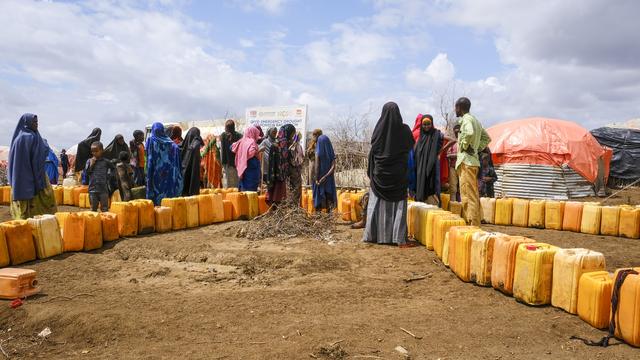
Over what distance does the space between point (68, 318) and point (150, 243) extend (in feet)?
9.55

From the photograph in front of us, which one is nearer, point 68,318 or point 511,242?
point 68,318

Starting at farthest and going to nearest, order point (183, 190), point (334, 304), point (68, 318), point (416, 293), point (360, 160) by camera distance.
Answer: point (360, 160) < point (183, 190) < point (416, 293) < point (334, 304) < point (68, 318)

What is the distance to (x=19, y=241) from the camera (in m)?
5.46

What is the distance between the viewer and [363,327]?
358 centimetres

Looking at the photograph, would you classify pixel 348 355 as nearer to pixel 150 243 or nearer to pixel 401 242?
pixel 401 242

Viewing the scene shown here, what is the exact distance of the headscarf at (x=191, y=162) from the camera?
30.8ft

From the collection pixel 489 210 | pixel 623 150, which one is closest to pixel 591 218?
pixel 489 210

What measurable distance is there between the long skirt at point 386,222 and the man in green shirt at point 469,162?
39.7 inches

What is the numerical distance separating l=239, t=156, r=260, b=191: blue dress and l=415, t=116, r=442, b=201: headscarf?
313cm

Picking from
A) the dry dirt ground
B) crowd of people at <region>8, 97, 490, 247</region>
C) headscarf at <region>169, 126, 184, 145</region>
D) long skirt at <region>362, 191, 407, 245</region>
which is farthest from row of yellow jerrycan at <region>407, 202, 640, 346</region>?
headscarf at <region>169, 126, 184, 145</region>

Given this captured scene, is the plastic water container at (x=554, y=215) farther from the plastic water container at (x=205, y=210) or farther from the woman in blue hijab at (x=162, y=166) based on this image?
the woman in blue hijab at (x=162, y=166)

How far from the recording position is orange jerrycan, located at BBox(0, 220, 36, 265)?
17.6ft

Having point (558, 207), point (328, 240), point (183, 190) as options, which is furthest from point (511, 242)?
point (183, 190)

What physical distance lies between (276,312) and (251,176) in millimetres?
5809
